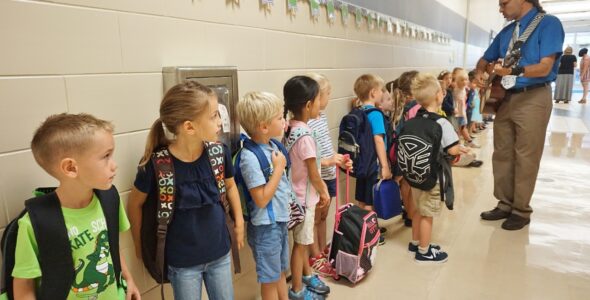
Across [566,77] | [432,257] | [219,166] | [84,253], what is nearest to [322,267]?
[432,257]

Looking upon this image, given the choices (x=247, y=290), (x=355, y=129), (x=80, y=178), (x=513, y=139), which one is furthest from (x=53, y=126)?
(x=513, y=139)

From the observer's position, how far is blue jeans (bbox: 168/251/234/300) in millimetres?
1459

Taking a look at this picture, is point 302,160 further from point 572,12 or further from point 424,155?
point 572,12

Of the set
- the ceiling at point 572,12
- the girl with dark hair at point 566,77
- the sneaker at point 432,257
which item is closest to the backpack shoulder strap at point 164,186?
the sneaker at point 432,257

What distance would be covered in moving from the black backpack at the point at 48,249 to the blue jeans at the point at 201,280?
0.44m

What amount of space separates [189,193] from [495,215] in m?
Answer: 2.67

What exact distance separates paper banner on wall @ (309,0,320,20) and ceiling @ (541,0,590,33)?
11.0m

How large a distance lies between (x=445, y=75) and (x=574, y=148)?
258cm

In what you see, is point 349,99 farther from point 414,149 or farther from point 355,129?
point 414,149

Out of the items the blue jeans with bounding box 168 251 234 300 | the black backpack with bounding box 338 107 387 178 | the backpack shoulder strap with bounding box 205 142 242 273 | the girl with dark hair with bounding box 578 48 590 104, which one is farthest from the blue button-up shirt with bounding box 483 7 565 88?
the girl with dark hair with bounding box 578 48 590 104

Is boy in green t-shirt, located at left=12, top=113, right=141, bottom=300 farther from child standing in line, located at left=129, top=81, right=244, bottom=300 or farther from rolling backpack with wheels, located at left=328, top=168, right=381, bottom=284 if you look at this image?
rolling backpack with wheels, located at left=328, top=168, right=381, bottom=284

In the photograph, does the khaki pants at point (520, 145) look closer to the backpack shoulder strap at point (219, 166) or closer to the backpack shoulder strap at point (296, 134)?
the backpack shoulder strap at point (296, 134)

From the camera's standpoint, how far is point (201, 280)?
151 cm

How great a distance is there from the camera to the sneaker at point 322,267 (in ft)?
7.88
